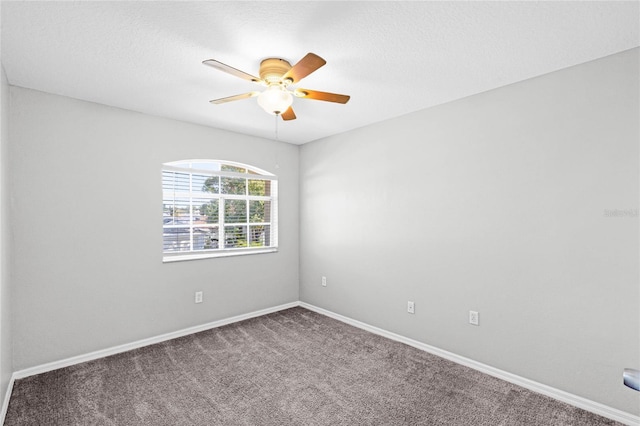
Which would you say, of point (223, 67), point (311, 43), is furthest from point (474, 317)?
point (223, 67)

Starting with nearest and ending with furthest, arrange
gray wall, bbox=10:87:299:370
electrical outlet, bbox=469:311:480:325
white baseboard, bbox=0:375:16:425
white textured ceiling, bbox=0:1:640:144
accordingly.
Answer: white textured ceiling, bbox=0:1:640:144 → white baseboard, bbox=0:375:16:425 → gray wall, bbox=10:87:299:370 → electrical outlet, bbox=469:311:480:325

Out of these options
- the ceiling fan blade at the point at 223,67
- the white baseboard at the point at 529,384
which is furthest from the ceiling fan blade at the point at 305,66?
the white baseboard at the point at 529,384

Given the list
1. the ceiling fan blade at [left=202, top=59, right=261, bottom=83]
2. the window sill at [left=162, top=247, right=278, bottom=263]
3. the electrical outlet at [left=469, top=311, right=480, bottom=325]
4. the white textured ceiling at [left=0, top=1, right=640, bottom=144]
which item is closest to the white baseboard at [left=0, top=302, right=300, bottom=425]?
the window sill at [left=162, top=247, right=278, bottom=263]

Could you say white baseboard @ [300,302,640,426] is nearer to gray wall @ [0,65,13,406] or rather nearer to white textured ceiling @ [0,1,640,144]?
white textured ceiling @ [0,1,640,144]

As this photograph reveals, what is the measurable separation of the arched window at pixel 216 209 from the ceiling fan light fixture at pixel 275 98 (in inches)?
72.1

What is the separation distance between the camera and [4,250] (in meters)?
2.22

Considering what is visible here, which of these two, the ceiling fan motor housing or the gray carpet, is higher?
the ceiling fan motor housing

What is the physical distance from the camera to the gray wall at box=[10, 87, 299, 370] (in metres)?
2.56

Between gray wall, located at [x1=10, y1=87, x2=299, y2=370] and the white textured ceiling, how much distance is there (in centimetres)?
34

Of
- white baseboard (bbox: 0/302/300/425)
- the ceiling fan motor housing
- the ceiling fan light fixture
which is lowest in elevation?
white baseboard (bbox: 0/302/300/425)

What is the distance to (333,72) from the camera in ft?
7.47

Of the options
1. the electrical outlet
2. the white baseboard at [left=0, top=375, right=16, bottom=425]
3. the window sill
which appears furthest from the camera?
the window sill

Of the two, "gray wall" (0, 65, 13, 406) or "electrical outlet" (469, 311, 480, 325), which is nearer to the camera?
"gray wall" (0, 65, 13, 406)

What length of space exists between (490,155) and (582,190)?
69 cm
